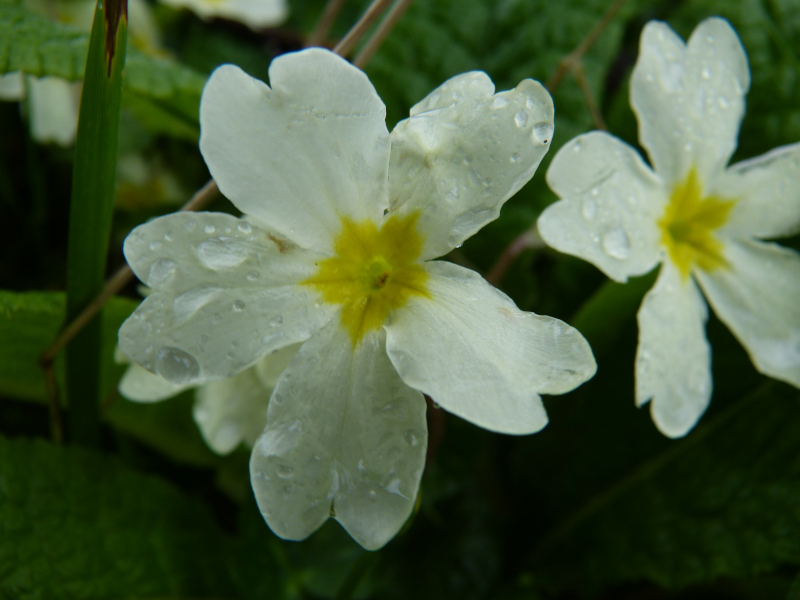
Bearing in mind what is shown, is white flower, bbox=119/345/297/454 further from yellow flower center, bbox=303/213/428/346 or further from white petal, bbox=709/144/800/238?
white petal, bbox=709/144/800/238

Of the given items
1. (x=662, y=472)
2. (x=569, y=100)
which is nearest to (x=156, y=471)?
(x=662, y=472)

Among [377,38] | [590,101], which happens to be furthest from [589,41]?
[377,38]

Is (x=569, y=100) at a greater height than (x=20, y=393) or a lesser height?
greater

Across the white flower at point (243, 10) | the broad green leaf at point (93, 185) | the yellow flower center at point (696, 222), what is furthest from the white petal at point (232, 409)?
the white flower at point (243, 10)

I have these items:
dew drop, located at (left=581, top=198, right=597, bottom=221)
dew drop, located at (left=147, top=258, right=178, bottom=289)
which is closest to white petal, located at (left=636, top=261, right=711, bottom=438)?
dew drop, located at (left=581, top=198, right=597, bottom=221)

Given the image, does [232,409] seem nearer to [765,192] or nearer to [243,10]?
[765,192]

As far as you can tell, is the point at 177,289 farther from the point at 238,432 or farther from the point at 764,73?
the point at 764,73

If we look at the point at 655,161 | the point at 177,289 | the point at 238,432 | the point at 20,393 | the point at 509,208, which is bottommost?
the point at 20,393
